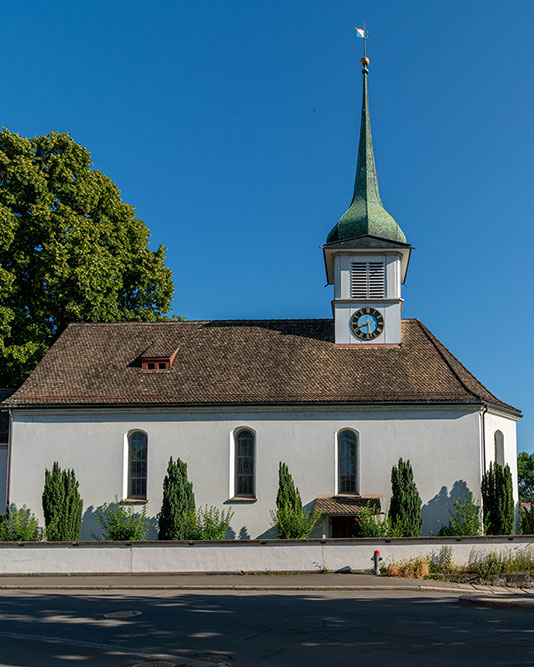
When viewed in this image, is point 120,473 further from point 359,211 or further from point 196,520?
point 359,211

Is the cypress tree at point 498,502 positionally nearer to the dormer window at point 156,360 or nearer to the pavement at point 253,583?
the pavement at point 253,583

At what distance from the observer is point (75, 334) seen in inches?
1355

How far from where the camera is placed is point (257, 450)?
29859 millimetres

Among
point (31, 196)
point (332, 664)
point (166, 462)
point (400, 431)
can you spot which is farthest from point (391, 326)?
point (332, 664)

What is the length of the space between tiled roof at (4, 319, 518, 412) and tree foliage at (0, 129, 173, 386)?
3639mm

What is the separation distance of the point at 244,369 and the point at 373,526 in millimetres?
8847

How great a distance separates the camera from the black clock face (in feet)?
108

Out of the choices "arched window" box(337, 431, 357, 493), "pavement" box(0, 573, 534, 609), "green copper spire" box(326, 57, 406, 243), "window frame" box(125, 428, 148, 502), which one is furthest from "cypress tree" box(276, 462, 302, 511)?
"green copper spire" box(326, 57, 406, 243)

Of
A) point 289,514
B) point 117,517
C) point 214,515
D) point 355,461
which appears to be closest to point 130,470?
point 117,517

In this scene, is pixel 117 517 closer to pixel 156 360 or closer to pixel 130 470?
pixel 130 470

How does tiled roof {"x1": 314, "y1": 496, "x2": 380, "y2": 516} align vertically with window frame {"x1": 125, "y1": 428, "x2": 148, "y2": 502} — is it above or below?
below

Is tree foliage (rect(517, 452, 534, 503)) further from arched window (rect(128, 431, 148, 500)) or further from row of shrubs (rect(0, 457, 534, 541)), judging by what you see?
arched window (rect(128, 431, 148, 500))

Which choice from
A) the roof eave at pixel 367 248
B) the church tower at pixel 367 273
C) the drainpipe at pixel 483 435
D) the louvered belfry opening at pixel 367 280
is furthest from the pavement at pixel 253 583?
the roof eave at pixel 367 248

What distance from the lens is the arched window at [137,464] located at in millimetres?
30141
